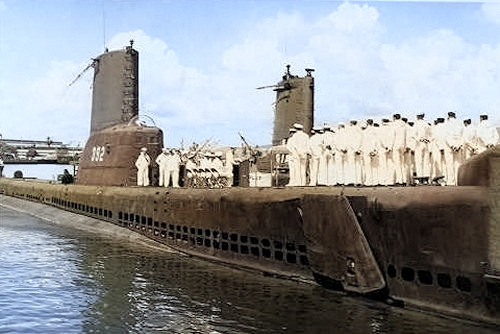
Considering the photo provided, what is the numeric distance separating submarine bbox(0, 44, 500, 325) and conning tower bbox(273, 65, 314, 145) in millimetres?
4803

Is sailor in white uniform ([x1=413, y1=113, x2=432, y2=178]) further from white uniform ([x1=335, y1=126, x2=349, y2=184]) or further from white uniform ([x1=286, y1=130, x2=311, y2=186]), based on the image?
white uniform ([x1=286, y1=130, x2=311, y2=186])

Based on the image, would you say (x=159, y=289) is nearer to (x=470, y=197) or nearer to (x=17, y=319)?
(x=17, y=319)

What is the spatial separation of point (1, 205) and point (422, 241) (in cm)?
3121

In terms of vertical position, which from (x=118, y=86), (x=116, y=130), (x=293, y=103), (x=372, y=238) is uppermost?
(x=118, y=86)

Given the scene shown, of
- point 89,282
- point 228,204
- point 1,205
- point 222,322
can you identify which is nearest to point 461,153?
point 228,204

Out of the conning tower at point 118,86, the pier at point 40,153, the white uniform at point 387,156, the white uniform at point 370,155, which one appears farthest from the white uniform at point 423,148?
the pier at point 40,153

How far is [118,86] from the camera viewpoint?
1040 inches

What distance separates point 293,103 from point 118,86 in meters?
8.16

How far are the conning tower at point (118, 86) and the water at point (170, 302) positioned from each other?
459 inches

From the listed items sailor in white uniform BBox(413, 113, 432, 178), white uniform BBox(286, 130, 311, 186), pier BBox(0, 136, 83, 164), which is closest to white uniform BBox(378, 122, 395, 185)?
sailor in white uniform BBox(413, 113, 432, 178)

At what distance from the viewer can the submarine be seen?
8.36 metres

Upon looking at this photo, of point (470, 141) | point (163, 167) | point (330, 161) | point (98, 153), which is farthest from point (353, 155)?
point (98, 153)

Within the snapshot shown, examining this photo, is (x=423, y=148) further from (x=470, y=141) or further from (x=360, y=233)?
(x=360, y=233)

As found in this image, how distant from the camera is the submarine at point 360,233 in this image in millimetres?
8359
